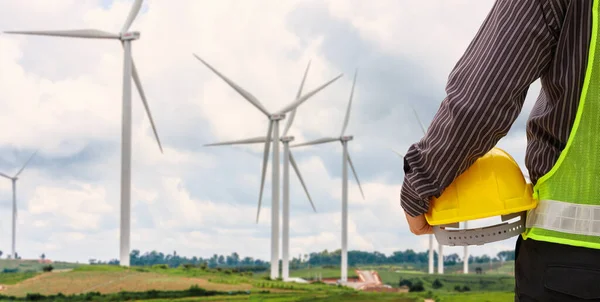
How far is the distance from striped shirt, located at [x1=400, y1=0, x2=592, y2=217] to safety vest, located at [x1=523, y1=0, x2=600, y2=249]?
0.03 metres

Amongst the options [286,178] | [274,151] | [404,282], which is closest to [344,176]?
[286,178]

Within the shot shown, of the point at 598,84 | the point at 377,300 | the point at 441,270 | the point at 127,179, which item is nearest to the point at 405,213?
the point at 598,84

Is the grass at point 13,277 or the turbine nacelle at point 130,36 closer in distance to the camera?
the grass at point 13,277

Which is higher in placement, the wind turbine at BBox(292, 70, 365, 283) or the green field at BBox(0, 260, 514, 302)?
the wind turbine at BBox(292, 70, 365, 283)

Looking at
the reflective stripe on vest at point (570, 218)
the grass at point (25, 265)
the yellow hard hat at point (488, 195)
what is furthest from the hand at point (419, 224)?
the grass at point (25, 265)

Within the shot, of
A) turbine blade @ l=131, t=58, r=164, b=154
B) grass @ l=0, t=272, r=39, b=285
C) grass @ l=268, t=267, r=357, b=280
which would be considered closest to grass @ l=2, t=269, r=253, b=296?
grass @ l=0, t=272, r=39, b=285

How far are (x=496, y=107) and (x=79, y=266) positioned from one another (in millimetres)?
19951

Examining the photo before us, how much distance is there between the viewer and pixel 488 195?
2.05m

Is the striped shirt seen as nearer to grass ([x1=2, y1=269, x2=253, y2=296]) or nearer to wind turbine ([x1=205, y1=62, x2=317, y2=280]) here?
grass ([x1=2, y1=269, x2=253, y2=296])

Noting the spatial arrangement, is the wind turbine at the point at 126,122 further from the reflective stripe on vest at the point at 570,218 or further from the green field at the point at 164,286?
the reflective stripe on vest at the point at 570,218

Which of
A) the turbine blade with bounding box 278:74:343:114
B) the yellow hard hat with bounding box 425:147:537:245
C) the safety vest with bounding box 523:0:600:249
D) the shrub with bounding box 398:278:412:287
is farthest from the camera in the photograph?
the turbine blade with bounding box 278:74:343:114

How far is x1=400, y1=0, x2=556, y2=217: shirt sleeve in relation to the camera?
192cm

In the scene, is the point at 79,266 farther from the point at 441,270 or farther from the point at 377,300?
the point at 441,270

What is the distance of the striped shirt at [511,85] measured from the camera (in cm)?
191
